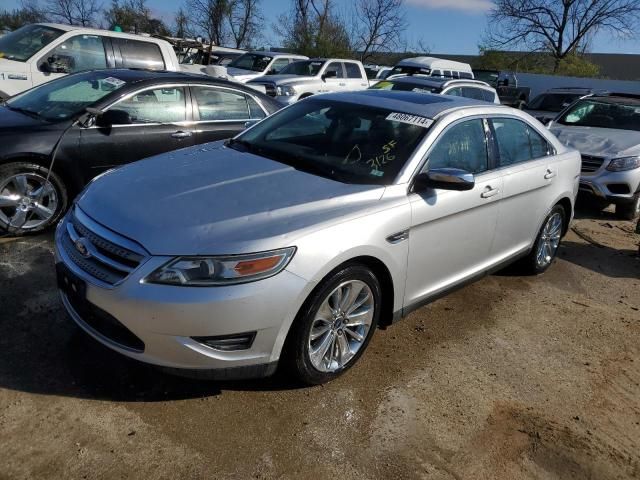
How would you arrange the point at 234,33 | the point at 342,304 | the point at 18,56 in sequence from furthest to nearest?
1. the point at 234,33
2. the point at 18,56
3. the point at 342,304

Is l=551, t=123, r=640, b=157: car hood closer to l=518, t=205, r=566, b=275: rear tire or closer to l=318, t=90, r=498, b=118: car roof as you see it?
l=518, t=205, r=566, b=275: rear tire

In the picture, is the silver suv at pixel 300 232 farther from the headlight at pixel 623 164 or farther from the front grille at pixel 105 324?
the headlight at pixel 623 164

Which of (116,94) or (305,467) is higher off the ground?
(116,94)

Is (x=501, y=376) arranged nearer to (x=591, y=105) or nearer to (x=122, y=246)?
(x=122, y=246)

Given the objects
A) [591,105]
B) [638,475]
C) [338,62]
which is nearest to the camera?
[638,475]

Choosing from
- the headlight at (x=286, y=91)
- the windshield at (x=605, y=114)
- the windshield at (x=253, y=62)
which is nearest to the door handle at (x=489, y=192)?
the windshield at (x=605, y=114)

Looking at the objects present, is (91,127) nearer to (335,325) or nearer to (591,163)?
(335,325)

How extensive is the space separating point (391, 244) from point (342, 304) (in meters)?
0.45

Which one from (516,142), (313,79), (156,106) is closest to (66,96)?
(156,106)

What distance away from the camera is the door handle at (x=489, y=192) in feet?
12.6

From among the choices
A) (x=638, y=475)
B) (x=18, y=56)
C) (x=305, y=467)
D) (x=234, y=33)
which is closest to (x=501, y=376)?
(x=638, y=475)

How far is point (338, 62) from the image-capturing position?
50.0 feet

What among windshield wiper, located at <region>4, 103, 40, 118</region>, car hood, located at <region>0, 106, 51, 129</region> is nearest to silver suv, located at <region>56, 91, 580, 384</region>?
car hood, located at <region>0, 106, 51, 129</region>

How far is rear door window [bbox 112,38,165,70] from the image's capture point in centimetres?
893
